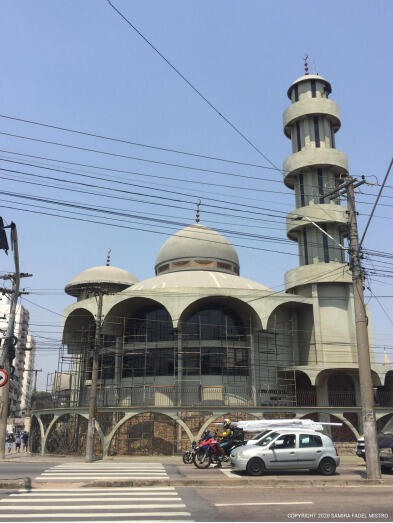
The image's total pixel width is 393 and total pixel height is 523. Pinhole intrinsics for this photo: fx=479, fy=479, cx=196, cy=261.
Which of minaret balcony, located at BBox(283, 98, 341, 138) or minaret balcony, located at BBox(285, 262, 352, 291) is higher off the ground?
minaret balcony, located at BBox(283, 98, 341, 138)

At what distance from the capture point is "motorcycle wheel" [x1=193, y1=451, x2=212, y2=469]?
1800 cm

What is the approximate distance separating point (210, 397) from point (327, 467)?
17333mm

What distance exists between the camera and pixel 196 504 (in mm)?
10320

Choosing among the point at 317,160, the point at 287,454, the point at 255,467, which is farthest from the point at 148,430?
the point at 317,160

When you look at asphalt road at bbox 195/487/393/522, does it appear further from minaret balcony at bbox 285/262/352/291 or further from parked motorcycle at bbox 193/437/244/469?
minaret balcony at bbox 285/262/352/291

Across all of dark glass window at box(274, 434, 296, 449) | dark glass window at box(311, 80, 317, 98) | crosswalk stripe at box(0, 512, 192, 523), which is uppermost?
dark glass window at box(311, 80, 317, 98)

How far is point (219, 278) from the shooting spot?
1503 inches

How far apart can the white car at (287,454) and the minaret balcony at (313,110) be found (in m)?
31.5

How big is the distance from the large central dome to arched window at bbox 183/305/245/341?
23.3ft

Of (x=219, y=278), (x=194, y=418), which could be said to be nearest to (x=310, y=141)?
(x=219, y=278)

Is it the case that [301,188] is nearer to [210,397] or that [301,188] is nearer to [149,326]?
[149,326]

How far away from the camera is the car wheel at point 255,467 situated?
51.1ft

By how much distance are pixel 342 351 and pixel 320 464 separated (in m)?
20.0

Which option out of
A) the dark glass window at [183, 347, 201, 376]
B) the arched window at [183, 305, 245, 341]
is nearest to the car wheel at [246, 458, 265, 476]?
the dark glass window at [183, 347, 201, 376]
